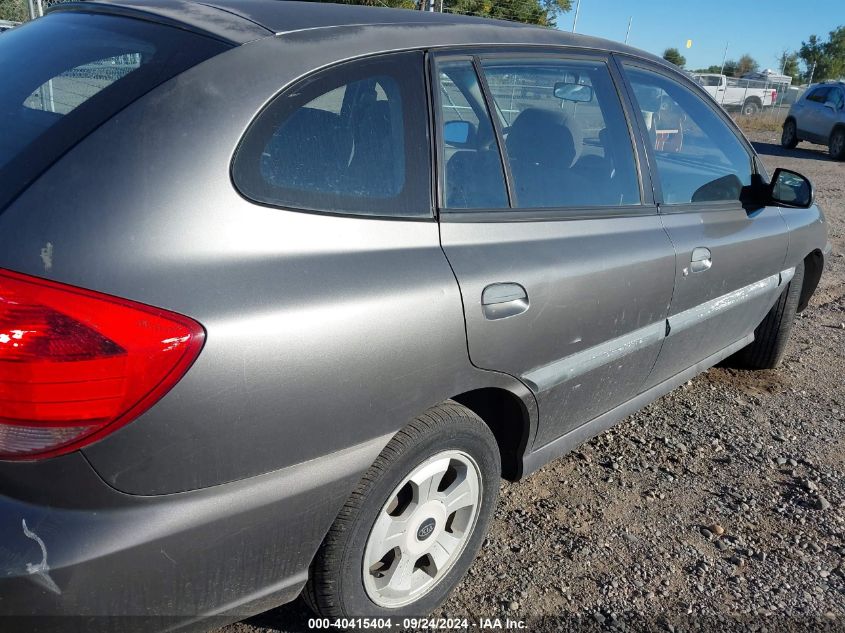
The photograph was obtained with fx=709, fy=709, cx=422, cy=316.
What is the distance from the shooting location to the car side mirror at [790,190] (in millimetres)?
3465

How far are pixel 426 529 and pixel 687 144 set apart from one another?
236 cm

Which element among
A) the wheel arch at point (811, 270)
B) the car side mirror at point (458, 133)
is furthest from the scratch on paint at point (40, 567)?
the wheel arch at point (811, 270)

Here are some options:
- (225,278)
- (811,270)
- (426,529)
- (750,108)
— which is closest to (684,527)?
(426,529)

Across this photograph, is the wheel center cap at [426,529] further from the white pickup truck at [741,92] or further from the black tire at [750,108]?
A: the black tire at [750,108]

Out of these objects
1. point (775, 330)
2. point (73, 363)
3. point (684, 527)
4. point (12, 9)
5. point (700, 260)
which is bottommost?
point (684, 527)

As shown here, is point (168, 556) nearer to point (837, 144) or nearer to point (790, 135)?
point (837, 144)

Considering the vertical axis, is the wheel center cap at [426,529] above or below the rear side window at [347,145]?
below

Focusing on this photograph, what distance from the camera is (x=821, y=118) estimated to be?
17453 millimetres

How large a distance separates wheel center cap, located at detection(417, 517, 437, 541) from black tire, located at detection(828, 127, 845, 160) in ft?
60.3

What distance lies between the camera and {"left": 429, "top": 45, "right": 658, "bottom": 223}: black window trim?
2074 millimetres

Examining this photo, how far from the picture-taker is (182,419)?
145 cm

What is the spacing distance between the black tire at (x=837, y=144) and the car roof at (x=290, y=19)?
17.5 meters

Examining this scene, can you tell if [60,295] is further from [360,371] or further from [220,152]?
[360,371]

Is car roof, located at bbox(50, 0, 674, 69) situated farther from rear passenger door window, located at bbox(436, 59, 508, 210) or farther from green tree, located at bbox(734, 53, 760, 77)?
green tree, located at bbox(734, 53, 760, 77)
